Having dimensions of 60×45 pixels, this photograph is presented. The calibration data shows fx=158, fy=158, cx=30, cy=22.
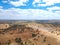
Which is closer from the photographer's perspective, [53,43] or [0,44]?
[0,44]

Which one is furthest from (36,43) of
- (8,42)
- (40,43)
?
(8,42)

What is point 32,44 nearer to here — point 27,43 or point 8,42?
point 27,43

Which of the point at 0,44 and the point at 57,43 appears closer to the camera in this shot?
the point at 0,44

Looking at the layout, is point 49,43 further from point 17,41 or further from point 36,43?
point 17,41

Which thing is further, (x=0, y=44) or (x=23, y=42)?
(x=23, y=42)

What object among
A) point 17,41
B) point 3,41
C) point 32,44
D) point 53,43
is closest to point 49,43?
point 53,43

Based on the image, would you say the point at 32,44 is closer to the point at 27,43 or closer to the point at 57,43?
the point at 27,43

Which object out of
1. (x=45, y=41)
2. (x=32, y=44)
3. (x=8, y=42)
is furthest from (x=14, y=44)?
(x=45, y=41)
